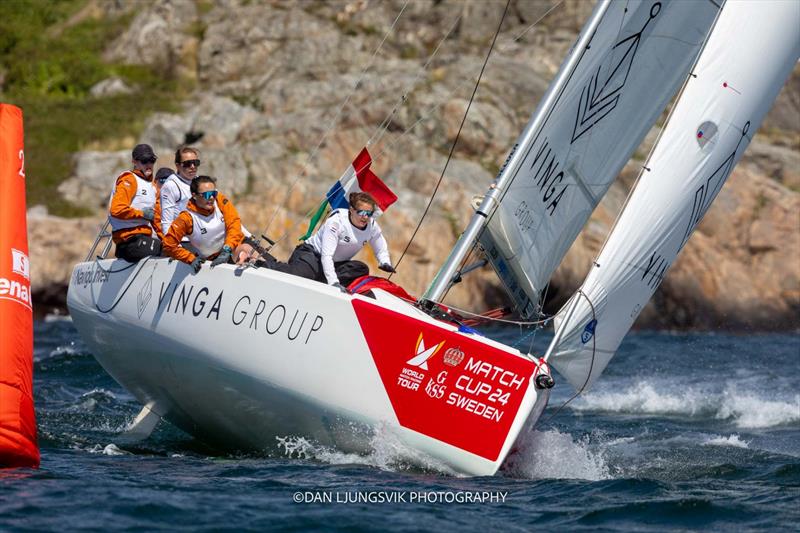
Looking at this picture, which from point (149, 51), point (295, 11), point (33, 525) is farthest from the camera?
point (149, 51)

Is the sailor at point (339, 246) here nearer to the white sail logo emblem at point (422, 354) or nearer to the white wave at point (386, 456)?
the white sail logo emblem at point (422, 354)

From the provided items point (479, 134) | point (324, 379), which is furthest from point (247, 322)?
point (479, 134)

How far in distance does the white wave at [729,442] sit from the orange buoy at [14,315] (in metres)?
5.27

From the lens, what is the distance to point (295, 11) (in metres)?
30.1

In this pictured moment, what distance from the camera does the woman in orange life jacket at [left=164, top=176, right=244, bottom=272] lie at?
822cm

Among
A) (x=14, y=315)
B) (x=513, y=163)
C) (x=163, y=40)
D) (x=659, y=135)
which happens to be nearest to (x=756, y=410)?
(x=659, y=135)

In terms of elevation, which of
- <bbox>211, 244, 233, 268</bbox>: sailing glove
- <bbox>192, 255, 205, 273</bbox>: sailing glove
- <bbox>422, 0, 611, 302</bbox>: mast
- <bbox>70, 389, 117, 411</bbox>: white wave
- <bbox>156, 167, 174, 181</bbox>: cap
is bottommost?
<bbox>70, 389, 117, 411</bbox>: white wave

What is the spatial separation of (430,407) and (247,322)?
1459 millimetres

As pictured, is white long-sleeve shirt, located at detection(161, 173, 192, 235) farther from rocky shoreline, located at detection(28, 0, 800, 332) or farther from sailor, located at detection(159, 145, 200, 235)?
rocky shoreline, located at detection(28, 0, 800, 332)

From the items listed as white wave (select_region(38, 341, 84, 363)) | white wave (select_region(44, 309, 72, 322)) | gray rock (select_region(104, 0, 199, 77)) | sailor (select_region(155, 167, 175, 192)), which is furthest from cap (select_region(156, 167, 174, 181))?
gray rock (select_region(104, 0, 199, 77))

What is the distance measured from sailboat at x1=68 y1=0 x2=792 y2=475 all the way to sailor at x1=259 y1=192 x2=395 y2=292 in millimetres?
501

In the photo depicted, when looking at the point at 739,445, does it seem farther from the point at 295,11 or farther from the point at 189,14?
the point at 189,14

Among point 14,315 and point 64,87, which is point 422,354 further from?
point 64,87

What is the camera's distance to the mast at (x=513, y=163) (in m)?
7.82
